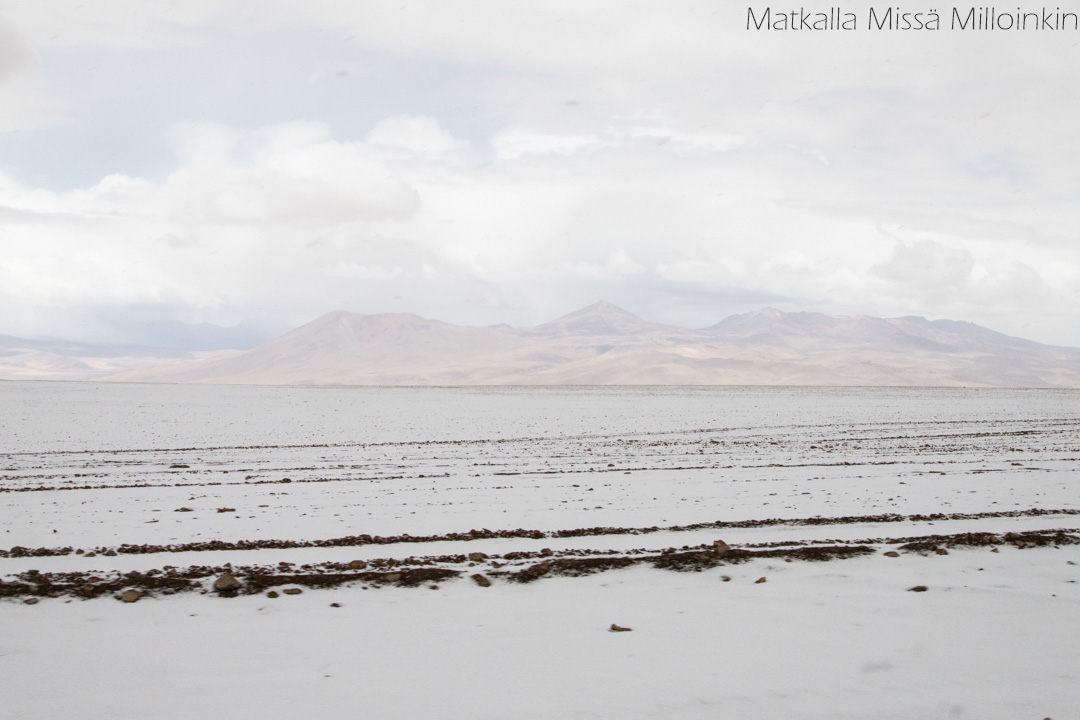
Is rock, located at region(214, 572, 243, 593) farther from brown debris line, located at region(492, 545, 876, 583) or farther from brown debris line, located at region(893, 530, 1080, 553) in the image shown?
brown debris line, located at region(893, 530, 1080, 553)

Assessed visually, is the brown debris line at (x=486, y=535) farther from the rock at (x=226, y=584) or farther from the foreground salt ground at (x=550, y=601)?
the rock at (x=226, y=584)

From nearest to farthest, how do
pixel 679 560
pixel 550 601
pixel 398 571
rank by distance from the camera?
pixel 550 601 → pixel 398 571 → pixel 679 560

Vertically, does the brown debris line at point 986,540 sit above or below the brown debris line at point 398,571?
below

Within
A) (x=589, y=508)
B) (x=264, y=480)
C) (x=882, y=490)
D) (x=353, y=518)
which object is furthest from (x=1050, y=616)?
(x=264, y=480)

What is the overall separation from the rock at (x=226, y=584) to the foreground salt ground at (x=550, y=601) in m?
0.11

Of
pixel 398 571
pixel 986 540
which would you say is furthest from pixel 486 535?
pixel 986 540

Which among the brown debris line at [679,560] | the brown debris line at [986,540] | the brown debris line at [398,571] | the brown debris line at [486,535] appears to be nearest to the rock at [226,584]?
the brown debris line at [398,571]

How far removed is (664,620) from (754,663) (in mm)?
854

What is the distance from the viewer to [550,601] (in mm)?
5789

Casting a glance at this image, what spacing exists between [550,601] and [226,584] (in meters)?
2.53

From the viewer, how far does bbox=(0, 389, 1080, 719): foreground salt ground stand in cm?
424

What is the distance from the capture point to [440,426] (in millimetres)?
30391

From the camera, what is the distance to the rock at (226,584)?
6.00 meters

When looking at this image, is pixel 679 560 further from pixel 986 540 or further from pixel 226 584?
pixel 226 584
